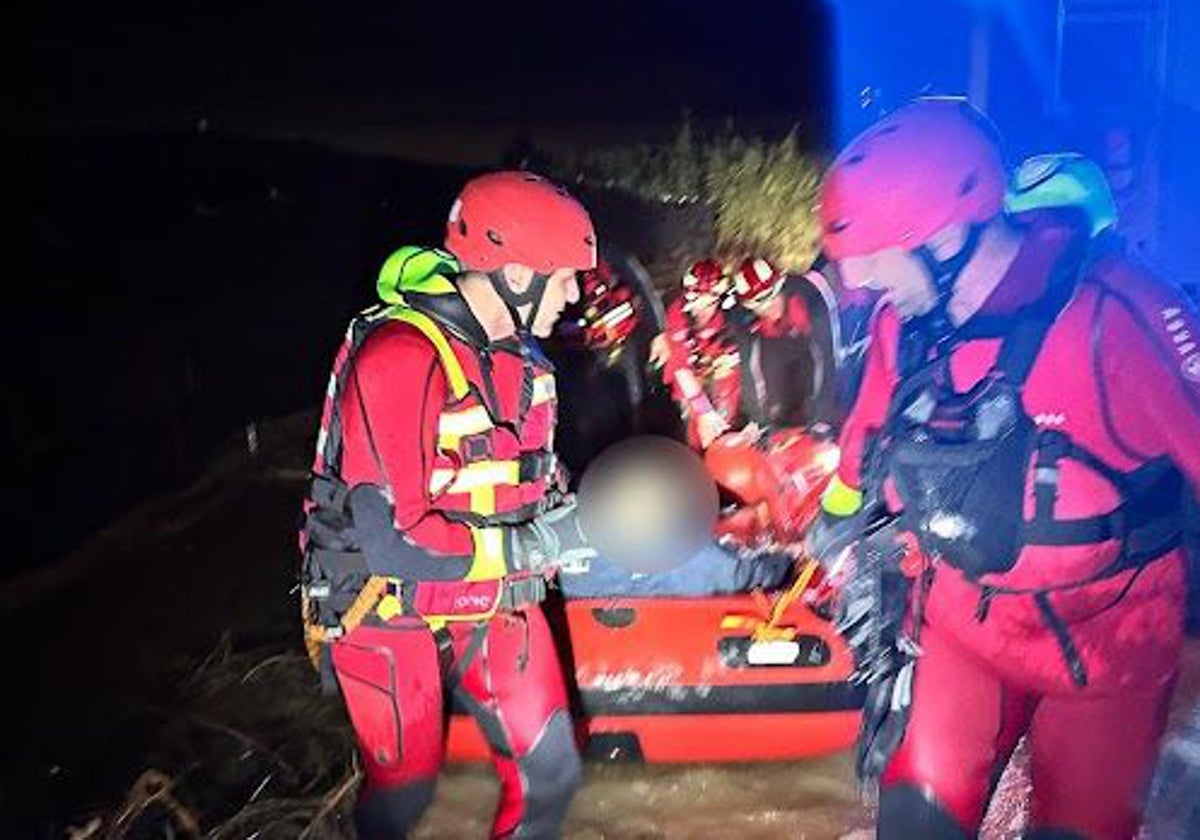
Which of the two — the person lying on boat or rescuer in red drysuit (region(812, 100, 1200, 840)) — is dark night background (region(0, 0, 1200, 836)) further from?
rescuer in red drysuit (region(812, 100, 1200, 840))

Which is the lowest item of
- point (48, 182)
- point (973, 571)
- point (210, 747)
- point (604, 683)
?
point (210, 747)

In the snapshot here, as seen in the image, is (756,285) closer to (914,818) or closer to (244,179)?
(914,818)

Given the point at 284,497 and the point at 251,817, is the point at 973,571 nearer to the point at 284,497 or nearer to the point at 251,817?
the point at 251,817

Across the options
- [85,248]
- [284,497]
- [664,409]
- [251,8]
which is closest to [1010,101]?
[664,409]

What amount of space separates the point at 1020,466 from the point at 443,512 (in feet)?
4.32

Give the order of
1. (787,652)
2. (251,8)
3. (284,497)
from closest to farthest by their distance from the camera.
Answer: (787,652), (284,497), (251,8)

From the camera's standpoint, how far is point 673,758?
13.7 feet

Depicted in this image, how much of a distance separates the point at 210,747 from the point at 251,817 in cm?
68

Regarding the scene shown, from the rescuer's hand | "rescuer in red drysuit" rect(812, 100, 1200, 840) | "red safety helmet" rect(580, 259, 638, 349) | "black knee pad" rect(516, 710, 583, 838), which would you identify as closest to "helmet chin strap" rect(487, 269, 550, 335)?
the rescuer's hand

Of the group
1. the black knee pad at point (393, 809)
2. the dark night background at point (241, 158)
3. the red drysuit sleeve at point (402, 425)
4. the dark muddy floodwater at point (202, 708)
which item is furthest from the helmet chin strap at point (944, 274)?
the dark night background at point (241, 158)

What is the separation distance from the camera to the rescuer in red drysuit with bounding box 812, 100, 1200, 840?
93.0 inches

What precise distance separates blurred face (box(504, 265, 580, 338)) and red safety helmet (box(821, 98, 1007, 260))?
30.4 inches

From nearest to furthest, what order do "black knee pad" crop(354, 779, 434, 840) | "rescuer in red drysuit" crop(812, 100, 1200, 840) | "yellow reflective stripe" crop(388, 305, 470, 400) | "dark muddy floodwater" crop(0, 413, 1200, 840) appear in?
"rescuer in red drysuit" crop(812, 100, 1200, 840) < "yellow reflective stripe" crop(388, 305, 470, 400) < "black knee pad" crop(354, 779, 434, 840) < "dark muddy floodwater" crop(0, 413, 1200, 840)

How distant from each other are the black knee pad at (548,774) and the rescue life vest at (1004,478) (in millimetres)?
1157
